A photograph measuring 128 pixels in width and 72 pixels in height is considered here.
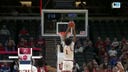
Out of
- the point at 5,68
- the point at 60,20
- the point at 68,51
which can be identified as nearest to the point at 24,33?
the point at 5,68

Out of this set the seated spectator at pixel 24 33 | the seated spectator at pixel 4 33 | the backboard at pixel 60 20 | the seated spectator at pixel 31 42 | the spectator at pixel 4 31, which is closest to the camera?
Result: the backboard at pixel 60 20

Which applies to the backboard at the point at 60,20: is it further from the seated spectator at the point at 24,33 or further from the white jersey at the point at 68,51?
the seated spectator at the point at 24,33

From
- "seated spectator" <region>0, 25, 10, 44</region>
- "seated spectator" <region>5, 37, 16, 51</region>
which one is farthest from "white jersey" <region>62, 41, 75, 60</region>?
"seated spectator" <region>0, 25, 10, 44</region>

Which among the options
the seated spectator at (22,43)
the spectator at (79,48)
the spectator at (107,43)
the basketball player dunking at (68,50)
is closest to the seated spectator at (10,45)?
the seated spectator at (22,43)

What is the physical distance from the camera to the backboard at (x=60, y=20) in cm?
1656

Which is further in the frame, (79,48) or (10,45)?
(10,45)

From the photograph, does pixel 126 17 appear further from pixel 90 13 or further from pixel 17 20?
pixel 17 20

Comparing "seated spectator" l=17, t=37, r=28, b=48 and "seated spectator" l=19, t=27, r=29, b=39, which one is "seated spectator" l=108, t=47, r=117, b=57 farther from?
"seated spectator" l=19, t=27, r=29, b=39

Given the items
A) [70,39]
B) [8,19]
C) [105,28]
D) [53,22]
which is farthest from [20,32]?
[70,39]

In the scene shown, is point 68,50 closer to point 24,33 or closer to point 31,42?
point 31,42

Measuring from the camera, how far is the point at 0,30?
76.9ft

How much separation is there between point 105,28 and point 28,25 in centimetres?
409

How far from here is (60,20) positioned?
55.2 ft

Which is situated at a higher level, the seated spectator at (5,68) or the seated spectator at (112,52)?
the seated spectator at (5,68)
